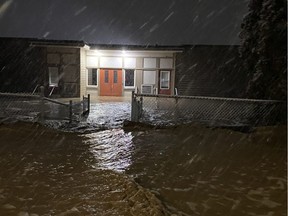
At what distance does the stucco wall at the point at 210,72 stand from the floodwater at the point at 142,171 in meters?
14.4

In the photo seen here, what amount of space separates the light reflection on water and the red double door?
15193 mm

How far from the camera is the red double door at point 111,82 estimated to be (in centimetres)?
2525

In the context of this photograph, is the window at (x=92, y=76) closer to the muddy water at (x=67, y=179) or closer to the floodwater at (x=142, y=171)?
the floodwater at (x=142, y=171)

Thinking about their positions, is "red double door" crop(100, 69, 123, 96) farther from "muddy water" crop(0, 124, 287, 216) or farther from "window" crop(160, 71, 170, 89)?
"muddy water" crop(0, 124, 287, 216)

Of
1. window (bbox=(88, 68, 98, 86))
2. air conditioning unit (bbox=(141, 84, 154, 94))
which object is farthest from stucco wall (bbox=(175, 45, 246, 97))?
window (bbox=(88, 68, 98, 86))

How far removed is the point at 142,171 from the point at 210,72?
19.0 meters

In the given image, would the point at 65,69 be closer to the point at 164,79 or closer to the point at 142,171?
the point at 164,79

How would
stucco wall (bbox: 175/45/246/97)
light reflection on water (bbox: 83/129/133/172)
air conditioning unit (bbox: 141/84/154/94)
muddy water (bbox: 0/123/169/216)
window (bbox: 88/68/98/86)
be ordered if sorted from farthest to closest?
window (bbox: 88/68/98/86), air conditioning unit (bbox: 141/84/154/94), stucco wall (bbox: 175/45/246/97), light reflection on water (bbox: 83/129/133/172), muddy water (bbox: 0/123/169/216)

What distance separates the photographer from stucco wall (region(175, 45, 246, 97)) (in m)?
23.9

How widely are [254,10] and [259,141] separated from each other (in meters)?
6.08

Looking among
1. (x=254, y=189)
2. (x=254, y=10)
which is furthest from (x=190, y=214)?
(x=254, y=10)

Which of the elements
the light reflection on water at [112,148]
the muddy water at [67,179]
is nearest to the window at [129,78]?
the light reflection on water at [112,148]

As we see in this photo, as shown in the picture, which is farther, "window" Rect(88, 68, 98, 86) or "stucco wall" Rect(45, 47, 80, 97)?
"window" Rect(88, 68, 98, 86)

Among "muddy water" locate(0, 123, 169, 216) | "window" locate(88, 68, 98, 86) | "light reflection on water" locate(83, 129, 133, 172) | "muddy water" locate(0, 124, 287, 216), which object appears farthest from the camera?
"window" locate(88, 68, 98, 86)
